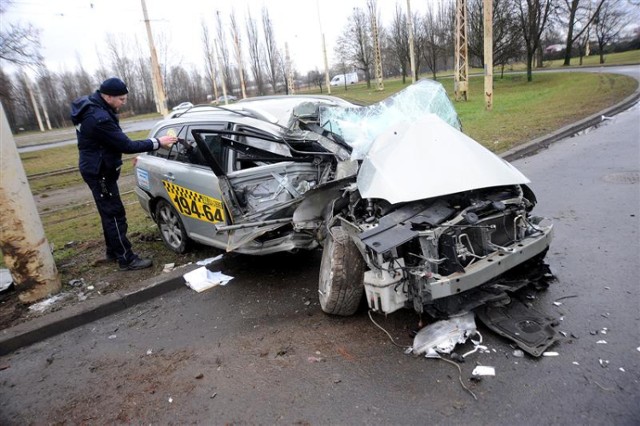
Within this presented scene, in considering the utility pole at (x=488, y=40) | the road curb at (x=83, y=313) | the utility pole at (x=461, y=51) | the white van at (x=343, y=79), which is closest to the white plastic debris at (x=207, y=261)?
the road curb at (x=83, y=313)

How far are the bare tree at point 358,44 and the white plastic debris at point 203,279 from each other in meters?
44.6

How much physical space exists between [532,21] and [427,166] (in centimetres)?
3035

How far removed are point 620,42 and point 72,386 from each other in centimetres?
5591

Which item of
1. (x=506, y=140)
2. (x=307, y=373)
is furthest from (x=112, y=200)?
(x=506, y=140)

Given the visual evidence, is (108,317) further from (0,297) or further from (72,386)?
(0,297)

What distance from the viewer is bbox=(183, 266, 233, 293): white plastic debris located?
4.55 metres

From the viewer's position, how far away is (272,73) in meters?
40.6

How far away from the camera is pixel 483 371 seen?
105 inches

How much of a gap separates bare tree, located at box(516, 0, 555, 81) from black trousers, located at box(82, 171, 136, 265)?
94.3ft

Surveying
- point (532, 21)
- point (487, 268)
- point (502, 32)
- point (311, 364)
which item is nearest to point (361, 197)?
point (487, 268)

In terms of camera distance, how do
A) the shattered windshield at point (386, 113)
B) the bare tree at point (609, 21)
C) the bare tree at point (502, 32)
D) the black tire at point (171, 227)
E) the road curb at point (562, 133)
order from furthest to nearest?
the bare tree at point (609, 21)
the bare tree at point (502, 32)
the road curb at point (562, 133)
the black tire at point (171, 227)
the shattered windshield at point (386, 113)

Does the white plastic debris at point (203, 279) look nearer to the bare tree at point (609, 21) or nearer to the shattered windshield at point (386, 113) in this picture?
the shattered windshield at point (386, 113)

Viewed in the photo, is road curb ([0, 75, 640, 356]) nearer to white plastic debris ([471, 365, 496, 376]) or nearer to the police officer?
the police officer

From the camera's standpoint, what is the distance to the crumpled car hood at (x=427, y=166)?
3.16 m
